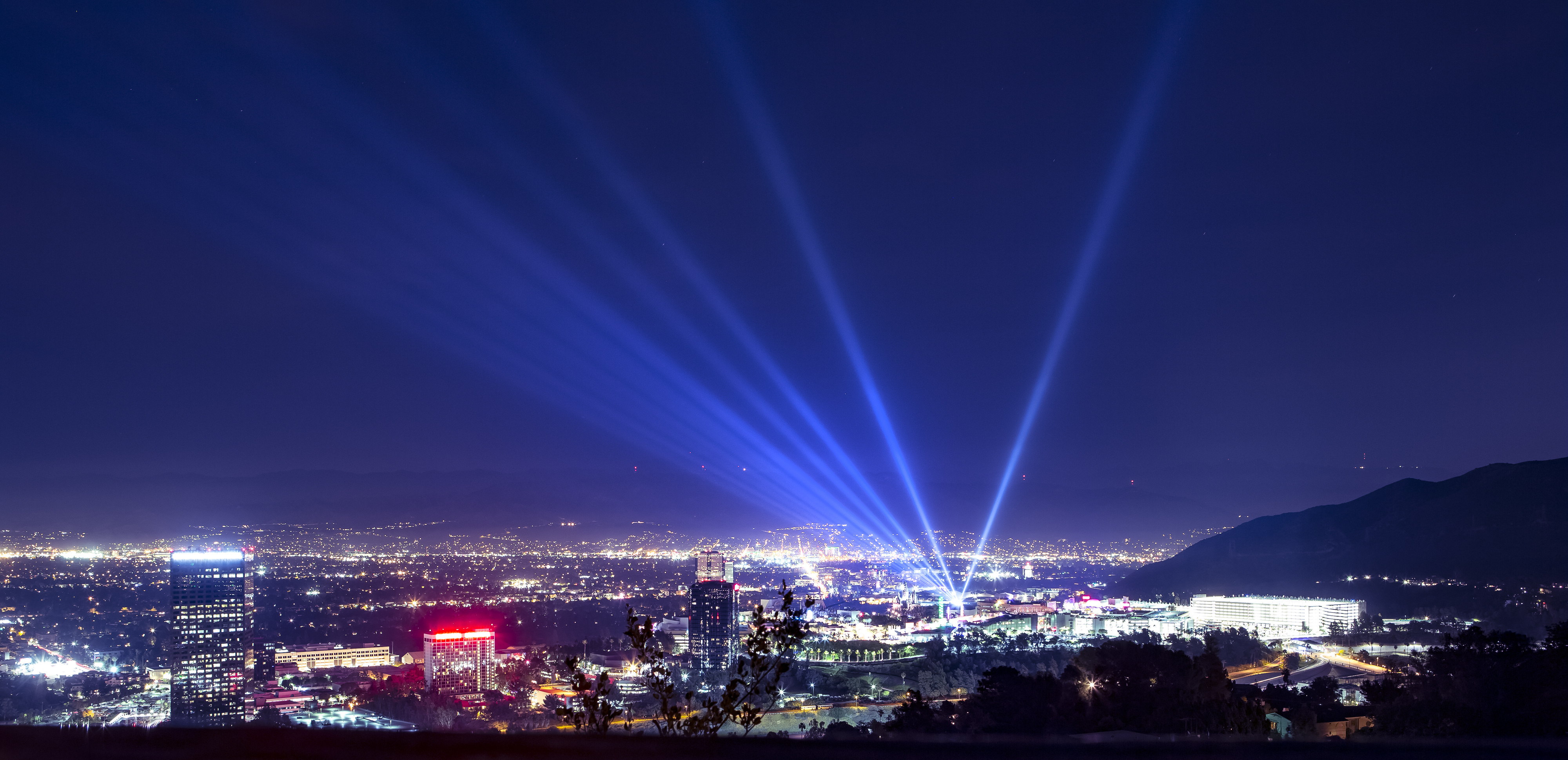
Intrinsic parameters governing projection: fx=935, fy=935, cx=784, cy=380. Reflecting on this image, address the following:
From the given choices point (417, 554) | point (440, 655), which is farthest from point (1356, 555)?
point (417, 554)

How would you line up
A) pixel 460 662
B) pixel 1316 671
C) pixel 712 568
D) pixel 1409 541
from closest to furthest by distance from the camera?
pixel 1316 671, pixel 460 662, pixel 712 568, pixel 1409 541

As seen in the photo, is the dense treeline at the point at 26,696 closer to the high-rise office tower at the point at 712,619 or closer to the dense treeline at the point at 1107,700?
the high-rise office tower at the point at 712,619

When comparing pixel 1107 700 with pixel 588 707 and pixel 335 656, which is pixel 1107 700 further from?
pixel 335 656

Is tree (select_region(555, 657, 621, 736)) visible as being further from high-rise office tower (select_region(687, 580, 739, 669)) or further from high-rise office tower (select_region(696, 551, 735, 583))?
high-rise office tower (select_region(696, 551, 735, 583))

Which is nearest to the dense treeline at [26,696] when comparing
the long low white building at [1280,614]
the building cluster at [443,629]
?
the building cluster at [443,629]

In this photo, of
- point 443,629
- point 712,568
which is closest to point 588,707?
point 712,568

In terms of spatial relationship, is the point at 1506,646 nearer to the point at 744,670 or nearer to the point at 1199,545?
the point at 744,670
